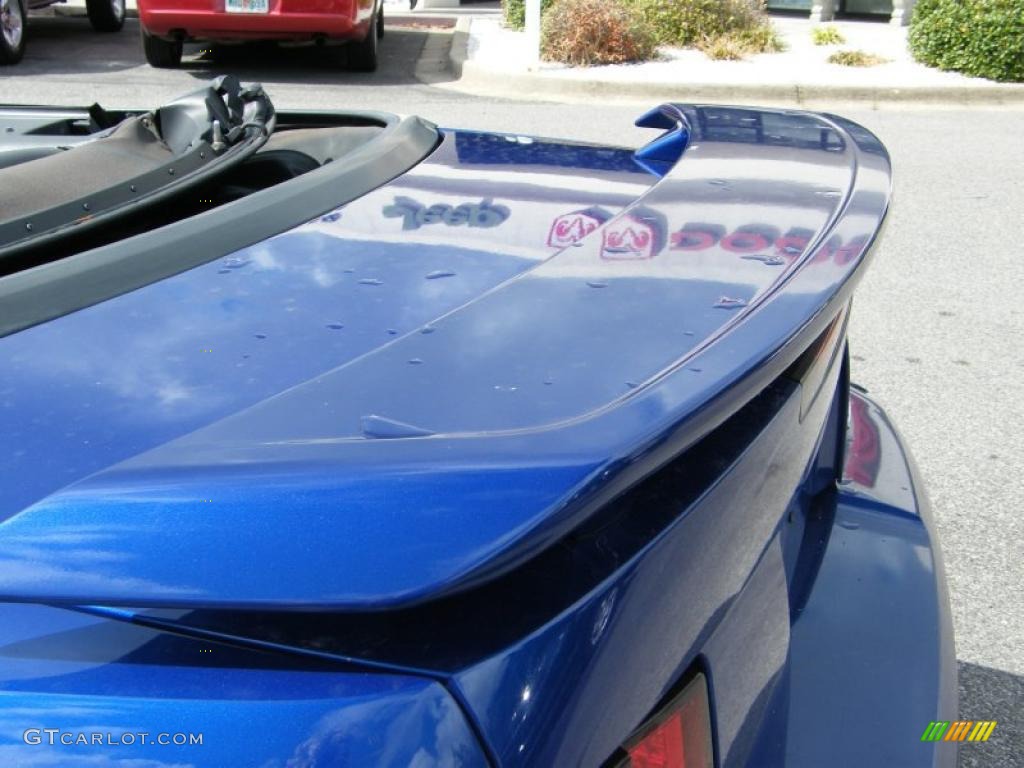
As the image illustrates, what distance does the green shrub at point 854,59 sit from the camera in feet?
37.4

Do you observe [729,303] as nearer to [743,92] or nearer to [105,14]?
[743,92]

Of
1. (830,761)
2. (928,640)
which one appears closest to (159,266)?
(830,761)

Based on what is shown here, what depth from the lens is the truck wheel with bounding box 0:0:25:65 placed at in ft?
35.3

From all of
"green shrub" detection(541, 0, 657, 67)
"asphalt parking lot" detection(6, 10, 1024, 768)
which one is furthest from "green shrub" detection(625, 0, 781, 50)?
"asphalt parking lot" detection(6, 10, 1024, 768)

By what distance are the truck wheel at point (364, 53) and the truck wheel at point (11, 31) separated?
3.14 meters

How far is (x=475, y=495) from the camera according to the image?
0.90m

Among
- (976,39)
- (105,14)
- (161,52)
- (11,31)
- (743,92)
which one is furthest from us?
(105,14)

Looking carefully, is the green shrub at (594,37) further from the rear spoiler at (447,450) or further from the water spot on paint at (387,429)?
the water spot on paint at (387,429)

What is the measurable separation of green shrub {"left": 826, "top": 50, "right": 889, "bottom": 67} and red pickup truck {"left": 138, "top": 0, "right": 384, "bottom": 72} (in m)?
4.69

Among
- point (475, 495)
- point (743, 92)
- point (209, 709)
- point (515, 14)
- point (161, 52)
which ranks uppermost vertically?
point (475, 495)

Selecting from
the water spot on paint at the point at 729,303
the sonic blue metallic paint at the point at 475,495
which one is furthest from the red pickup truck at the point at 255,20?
the water spot on paint at the point at 729,303

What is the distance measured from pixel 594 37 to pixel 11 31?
5.60 meters

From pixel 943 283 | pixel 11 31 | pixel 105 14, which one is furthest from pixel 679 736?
pixel 105 14

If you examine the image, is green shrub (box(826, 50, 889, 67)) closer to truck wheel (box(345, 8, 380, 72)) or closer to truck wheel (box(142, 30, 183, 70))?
truck wheel (box(345, 8, 380, 72))
